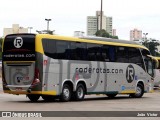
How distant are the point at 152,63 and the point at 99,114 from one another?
1553cm

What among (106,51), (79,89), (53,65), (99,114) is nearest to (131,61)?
(106,51)

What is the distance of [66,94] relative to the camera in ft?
82.1

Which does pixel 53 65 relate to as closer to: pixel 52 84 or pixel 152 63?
pixel 52 84

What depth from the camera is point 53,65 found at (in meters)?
24.1

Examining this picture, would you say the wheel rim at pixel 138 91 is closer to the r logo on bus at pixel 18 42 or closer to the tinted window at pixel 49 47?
the tinted window at pixel 49 47

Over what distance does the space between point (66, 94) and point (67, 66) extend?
135cm

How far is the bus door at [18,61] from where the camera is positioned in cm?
2356

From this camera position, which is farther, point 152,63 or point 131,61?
point 152,63

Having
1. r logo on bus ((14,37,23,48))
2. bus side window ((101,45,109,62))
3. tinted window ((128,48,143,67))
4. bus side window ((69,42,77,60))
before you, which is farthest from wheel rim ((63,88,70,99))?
tinted window ((128,48,143,67))

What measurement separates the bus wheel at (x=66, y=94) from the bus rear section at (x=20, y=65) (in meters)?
1.68

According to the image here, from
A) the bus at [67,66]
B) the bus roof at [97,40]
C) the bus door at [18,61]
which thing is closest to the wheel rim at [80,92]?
the bus at [67,66]

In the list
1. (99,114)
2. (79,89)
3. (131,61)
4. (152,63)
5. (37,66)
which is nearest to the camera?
(99,114)

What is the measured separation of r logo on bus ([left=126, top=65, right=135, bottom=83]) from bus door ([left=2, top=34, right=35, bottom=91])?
810 centimetres

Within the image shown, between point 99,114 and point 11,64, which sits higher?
point 11,64
